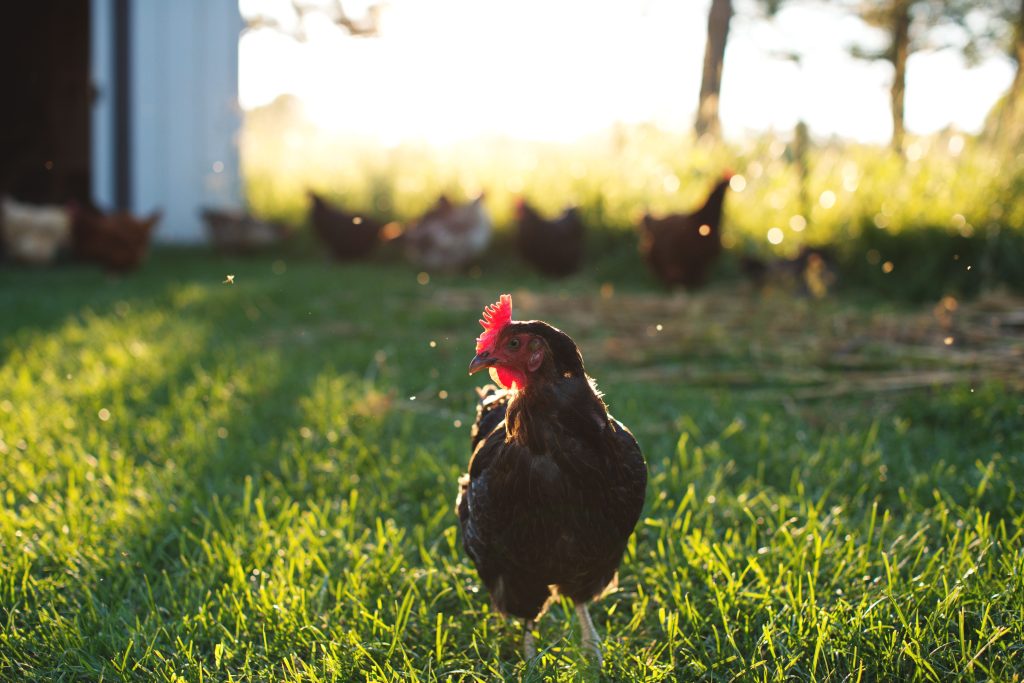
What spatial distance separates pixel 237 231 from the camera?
31.8 feet

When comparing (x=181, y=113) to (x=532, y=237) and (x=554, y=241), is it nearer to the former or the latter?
(x=532, y=237)

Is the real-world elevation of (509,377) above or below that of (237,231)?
above

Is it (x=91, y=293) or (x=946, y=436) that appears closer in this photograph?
(x=946, y=436)

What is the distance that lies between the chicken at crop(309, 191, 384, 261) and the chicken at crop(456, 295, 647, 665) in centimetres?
799

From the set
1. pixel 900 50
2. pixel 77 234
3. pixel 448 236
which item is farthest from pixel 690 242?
pixel 900 50

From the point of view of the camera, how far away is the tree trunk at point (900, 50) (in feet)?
50.3

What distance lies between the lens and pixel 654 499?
2561mm

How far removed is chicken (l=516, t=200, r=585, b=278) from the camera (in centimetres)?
813

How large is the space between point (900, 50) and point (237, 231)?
1418cm

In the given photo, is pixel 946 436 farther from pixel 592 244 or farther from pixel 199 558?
pixel 592 244

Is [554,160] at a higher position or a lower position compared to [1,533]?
higher

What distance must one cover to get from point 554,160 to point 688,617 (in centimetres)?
993

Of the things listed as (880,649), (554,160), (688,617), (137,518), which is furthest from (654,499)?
(554,160)

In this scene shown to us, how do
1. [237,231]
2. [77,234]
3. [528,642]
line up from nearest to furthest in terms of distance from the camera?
1. [528,642]
2. [77,234]
3. [237,231]
